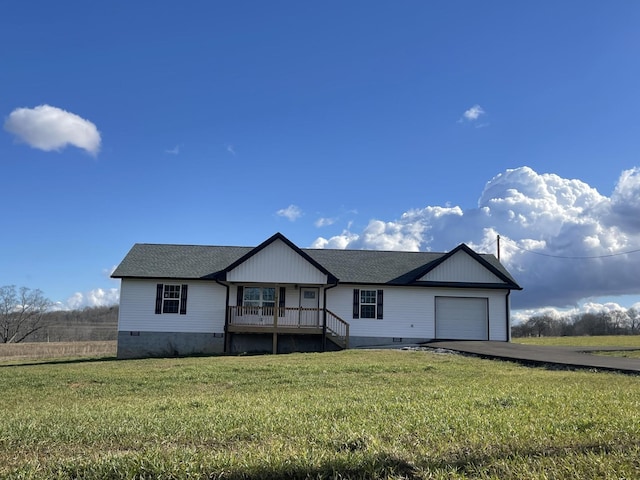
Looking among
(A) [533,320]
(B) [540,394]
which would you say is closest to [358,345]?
(B) [540,394]

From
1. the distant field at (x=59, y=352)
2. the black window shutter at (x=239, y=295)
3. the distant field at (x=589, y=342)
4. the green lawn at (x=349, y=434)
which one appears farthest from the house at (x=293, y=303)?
the green lawn at (x=349, y=434)

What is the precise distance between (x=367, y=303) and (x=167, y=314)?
362 inches

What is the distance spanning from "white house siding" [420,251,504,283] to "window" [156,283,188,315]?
1114 centimetres

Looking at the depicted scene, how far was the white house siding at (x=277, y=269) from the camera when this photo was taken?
23672 mm

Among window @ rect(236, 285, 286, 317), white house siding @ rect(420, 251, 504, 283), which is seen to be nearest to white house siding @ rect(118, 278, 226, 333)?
window @ rect(236, 285, 286, 317)

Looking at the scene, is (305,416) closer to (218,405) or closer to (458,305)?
(218,405)

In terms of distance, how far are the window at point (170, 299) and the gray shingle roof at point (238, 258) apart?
640 mm

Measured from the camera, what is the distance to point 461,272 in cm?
2525

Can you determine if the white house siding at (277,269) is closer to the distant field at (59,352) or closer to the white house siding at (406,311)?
the white house siding at (406,311)

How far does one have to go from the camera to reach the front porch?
23.5 metres

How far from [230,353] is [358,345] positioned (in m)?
5.82

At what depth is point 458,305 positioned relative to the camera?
25359 mm

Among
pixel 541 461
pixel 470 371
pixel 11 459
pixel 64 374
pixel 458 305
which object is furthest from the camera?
pixel 458 305

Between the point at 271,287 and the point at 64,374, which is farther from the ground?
the point at 271,287
